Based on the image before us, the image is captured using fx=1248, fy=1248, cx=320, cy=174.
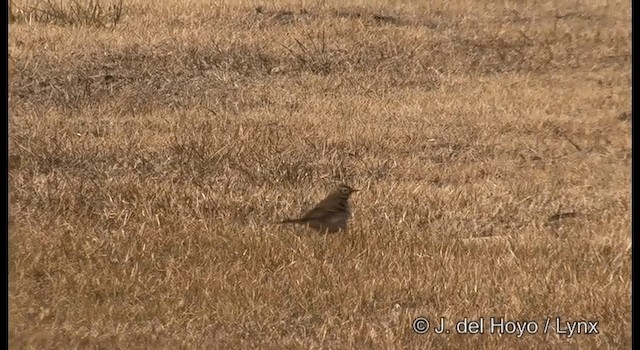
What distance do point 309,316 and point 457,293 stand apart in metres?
0.71

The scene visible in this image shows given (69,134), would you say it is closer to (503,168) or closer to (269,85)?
(269,85)

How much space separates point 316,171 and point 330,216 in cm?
197

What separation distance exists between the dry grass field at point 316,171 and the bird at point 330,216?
0.07m

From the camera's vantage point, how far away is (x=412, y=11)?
14.5 meters

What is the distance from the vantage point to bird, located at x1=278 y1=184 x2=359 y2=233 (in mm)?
6402

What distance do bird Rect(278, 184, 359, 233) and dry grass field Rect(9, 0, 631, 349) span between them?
0.07 meters

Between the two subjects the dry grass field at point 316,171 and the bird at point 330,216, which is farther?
the bird at point 330,216

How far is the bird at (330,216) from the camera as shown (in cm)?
640

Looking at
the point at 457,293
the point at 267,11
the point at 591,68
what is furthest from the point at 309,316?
the point at 267,11

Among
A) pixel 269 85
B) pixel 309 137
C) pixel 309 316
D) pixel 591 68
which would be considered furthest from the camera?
pixel 591 68

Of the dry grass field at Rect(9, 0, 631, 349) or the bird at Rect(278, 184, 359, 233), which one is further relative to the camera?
the bird at Rect(278, 184, 359, 233)

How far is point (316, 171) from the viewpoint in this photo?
841 cm

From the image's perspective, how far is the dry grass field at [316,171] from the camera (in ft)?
17.4

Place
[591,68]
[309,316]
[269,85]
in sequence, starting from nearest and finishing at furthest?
1. [309,316]
2. [269,85]
3. [591,68]
